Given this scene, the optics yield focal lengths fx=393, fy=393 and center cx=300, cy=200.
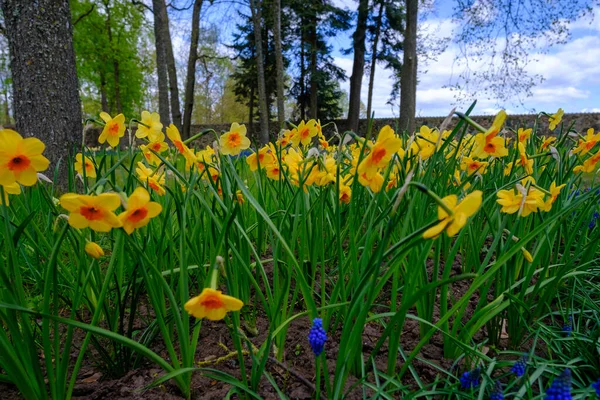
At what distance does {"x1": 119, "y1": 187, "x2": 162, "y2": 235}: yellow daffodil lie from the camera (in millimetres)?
778

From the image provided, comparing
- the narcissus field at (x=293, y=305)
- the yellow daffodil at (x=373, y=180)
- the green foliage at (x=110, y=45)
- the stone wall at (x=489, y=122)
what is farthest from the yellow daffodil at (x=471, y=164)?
the green foliage at (x=110, y=45)

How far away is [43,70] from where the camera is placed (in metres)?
3.47

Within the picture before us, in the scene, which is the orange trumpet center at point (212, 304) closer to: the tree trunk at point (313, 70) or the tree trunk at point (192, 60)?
the tree trunk at point (192, 60)

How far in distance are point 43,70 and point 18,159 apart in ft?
10.6

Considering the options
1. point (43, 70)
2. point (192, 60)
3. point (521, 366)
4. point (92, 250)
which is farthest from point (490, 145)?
point (192, 60)

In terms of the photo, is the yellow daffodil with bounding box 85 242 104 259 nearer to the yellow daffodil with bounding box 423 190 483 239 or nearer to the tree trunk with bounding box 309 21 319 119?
the yellow daffodil with bounding box 423 190 483 239

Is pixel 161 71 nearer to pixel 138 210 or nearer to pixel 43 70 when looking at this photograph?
pixel 43 70

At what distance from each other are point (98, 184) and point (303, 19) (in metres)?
19.4

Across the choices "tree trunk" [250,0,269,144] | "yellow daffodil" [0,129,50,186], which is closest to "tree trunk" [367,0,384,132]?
"tree trunk" [250,0,269,144]

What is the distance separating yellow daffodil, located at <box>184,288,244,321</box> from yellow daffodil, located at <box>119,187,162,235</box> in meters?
0.20

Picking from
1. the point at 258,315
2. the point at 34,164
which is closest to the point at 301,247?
the point at 258,315

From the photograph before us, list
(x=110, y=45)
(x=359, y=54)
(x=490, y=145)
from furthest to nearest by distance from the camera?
(x=359, y=54) → (x=110, y=45) → (x=490, y=145)

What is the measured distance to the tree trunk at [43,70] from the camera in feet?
11.1

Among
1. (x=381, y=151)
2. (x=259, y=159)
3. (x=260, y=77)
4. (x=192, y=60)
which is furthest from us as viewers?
(x=192, y=60)
